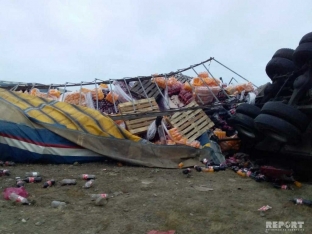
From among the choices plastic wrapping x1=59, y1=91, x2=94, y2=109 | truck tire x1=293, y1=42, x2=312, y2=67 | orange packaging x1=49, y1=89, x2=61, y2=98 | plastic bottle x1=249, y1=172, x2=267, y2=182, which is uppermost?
truck tire x1=293, y1=42, x2=312, y2=67

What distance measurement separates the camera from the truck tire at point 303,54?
15.9 feet

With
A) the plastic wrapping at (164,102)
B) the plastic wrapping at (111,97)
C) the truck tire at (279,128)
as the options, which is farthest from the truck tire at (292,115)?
the plastic wrapping at (111,97)

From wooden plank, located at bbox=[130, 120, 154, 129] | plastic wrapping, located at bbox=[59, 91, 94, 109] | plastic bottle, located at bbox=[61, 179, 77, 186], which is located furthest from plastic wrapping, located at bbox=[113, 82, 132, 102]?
plastic bottle, located at bbox=[61, 179, 77, 186]

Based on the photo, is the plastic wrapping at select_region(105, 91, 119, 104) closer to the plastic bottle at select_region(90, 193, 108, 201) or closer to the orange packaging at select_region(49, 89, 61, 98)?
the orange packaging at select_region(49, 89, 61, 98)

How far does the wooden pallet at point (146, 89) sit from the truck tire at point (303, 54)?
378 cm

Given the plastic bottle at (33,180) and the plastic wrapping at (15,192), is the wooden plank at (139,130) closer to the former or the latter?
the plastic bottle at (33,180)

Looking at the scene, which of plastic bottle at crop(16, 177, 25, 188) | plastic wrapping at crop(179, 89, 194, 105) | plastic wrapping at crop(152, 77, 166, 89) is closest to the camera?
plastic bottle at crop(16, 177, 25, 188)

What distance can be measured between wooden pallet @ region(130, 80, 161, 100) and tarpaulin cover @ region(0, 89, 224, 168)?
2.18m

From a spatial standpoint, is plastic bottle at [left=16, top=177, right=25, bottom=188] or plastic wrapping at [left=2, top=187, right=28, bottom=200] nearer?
plastic wrapping at [left=2, top=187, right=28, bottom=200]

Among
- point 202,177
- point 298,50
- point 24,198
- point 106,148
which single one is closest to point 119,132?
point 106,148

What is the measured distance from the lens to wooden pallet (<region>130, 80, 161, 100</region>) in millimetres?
8249

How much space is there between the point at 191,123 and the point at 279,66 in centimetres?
208

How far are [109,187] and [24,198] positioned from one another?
1077 mm

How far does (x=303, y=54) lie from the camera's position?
4.95 meters
